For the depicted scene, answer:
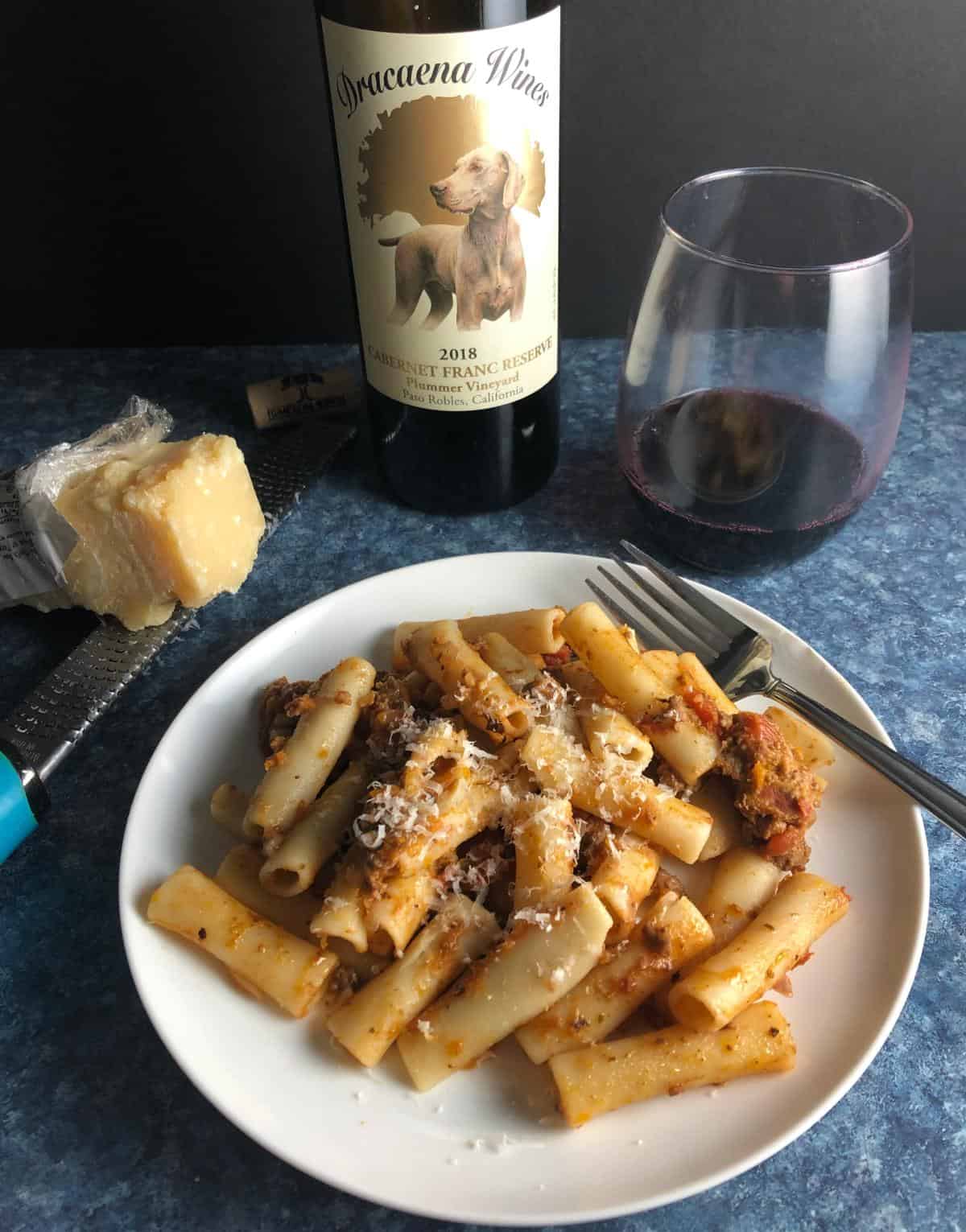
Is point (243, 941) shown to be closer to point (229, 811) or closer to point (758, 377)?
point (229, 811)

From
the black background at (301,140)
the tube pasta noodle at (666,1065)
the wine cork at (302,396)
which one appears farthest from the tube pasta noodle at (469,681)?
the black background at (301,140)

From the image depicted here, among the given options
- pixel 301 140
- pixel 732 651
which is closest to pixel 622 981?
pixel 732 651

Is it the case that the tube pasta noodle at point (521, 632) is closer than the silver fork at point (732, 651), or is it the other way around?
the silver fork at point (732, 651)

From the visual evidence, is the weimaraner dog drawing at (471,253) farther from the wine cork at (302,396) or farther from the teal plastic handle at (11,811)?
the teal plastic handle at (11,811)

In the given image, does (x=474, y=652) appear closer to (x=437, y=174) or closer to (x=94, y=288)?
(x=437, y=174)

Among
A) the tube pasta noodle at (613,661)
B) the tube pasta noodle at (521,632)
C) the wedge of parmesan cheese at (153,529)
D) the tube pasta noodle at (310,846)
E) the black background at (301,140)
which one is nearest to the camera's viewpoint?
the tube pasta noodle at (310,846)

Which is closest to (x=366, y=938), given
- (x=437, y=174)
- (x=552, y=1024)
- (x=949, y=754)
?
(x=552, y=1024)
